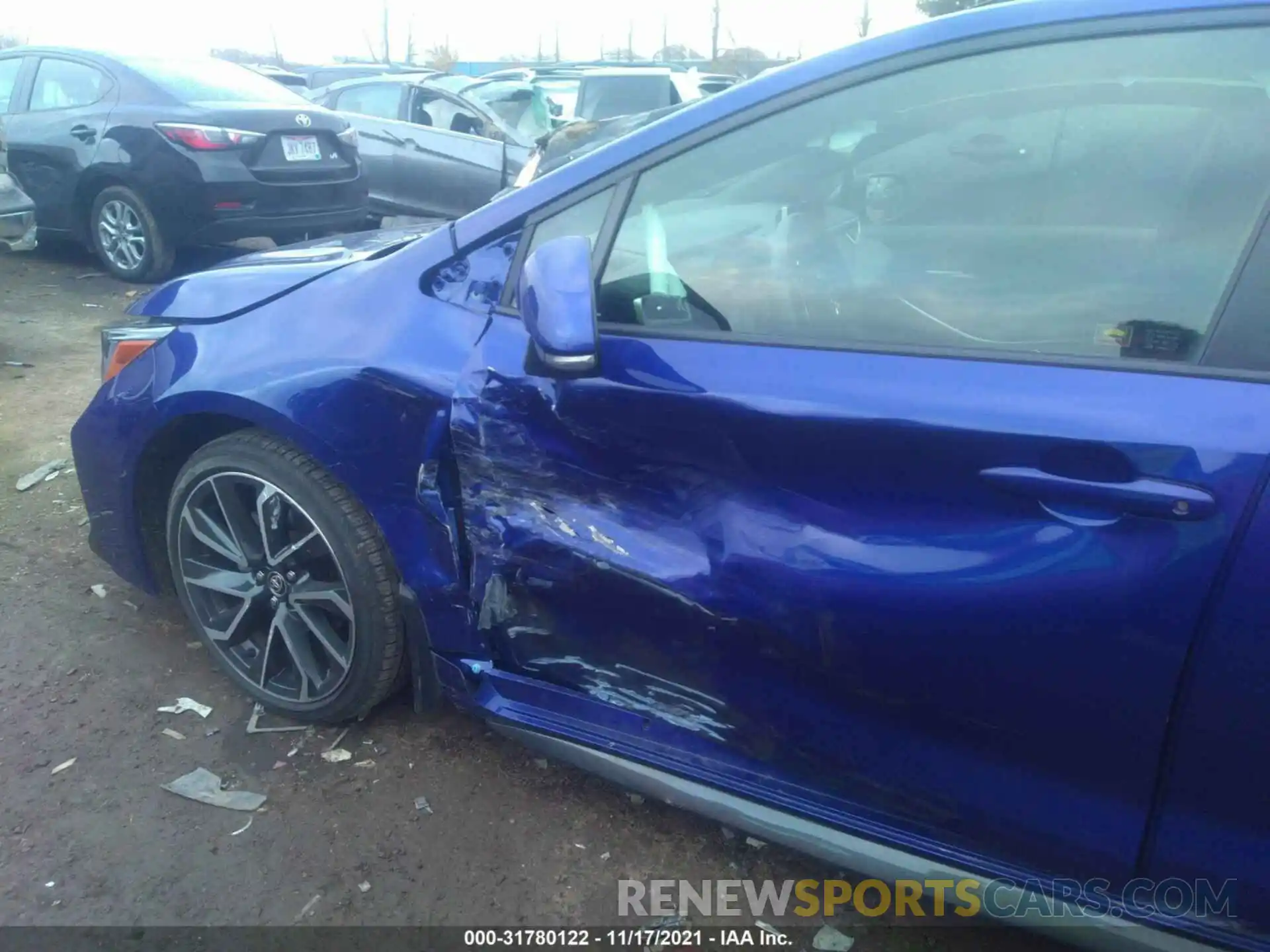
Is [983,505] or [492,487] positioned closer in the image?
[983,505]

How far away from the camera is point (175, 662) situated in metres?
2.85

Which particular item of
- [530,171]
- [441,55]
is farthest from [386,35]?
[530,171]

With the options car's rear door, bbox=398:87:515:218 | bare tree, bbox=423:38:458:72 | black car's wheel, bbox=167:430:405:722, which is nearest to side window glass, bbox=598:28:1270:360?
black car's wheel, bbox=167:430:405:722

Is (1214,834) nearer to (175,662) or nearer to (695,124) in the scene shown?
(695,124)

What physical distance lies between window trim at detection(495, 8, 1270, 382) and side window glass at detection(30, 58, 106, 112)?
6057 millimetres

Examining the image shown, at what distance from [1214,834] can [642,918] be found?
1097 millimetres

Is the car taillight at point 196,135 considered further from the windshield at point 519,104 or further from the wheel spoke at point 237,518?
the wheel spoke at point 237,518

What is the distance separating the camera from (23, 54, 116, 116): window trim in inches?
258

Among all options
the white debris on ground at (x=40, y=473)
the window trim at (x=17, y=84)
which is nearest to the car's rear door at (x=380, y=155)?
the window trim at (x=17, y=84)

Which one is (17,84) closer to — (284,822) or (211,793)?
(211,793)

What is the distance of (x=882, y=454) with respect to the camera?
5.24ft

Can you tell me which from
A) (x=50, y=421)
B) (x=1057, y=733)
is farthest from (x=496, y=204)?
(x=50, y=421)

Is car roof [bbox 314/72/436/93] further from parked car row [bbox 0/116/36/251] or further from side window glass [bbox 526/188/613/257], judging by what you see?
side window glass [bbox 526/188/613/257]

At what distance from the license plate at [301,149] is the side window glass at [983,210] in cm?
544
